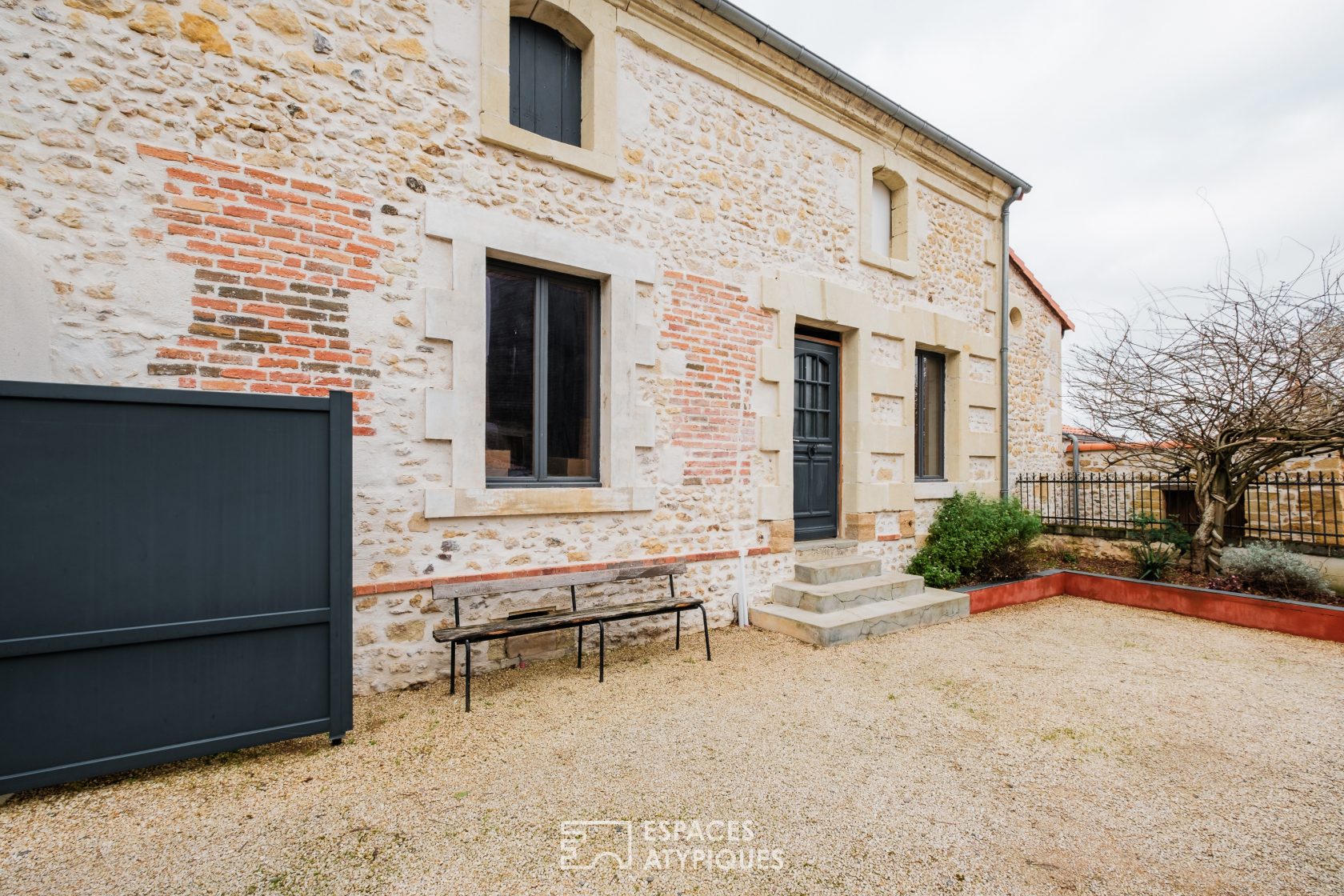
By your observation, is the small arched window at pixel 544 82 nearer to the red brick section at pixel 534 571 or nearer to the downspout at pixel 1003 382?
the red brick section at pixel 534 571

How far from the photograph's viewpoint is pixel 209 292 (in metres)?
3.50

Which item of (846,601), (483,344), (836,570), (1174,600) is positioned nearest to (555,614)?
(483,344)

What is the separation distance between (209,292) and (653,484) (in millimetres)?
3244

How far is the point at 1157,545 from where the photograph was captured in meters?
7.06

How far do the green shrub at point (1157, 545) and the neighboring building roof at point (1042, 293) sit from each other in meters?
4.63

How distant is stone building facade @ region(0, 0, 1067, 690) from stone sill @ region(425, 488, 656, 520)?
23mm

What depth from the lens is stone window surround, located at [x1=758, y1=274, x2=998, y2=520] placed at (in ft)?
19.4

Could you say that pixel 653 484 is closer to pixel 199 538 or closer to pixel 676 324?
pixel 676 324

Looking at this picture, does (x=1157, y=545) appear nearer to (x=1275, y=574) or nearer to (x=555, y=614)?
(x=1275, y=574)

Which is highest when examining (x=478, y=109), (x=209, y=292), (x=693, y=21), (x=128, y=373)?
(x=693, y=21)

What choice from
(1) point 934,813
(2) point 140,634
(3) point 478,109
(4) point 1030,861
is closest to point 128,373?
(2) point 140,634

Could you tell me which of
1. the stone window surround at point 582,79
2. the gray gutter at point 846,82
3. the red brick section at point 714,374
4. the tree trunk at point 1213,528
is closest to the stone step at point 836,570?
the red brick section at point 714,374

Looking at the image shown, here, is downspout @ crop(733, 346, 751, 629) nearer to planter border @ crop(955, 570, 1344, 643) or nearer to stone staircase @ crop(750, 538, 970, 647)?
stone staircase @ crop(750, 538, 970, 647)

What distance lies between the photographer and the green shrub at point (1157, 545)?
21.8 ft
